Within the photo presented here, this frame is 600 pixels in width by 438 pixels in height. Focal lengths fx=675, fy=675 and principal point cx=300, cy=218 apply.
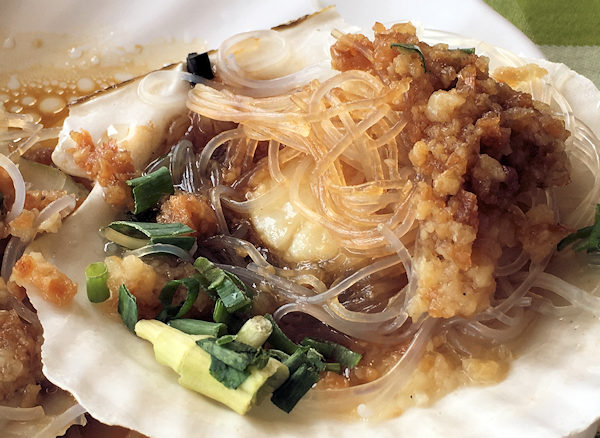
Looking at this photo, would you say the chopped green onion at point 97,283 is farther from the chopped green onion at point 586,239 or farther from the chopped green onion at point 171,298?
the chopped green onion at point 586,239

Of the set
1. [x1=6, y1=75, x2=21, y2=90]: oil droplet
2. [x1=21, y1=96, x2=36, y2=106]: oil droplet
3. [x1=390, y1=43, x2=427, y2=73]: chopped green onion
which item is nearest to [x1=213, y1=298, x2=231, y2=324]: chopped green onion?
[x1=390, y1=43, x2=427, y2=73]: chopped green onion

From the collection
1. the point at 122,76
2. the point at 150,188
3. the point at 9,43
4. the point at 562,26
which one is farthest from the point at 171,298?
the point at 562,26

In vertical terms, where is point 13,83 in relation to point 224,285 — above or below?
below

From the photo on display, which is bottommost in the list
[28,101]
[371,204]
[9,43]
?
[28,101]

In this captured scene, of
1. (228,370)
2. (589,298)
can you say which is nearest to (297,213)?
(228,370)

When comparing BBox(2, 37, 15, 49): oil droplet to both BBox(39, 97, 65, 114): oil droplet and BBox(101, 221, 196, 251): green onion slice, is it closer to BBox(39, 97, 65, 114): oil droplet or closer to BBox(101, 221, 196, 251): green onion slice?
BBox(39, 97, 65, 114): oil droplet

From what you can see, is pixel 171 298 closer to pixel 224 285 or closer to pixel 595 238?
pixel 224 285

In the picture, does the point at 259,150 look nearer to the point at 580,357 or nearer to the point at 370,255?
the point at 370,255

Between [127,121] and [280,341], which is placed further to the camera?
[127,121]
